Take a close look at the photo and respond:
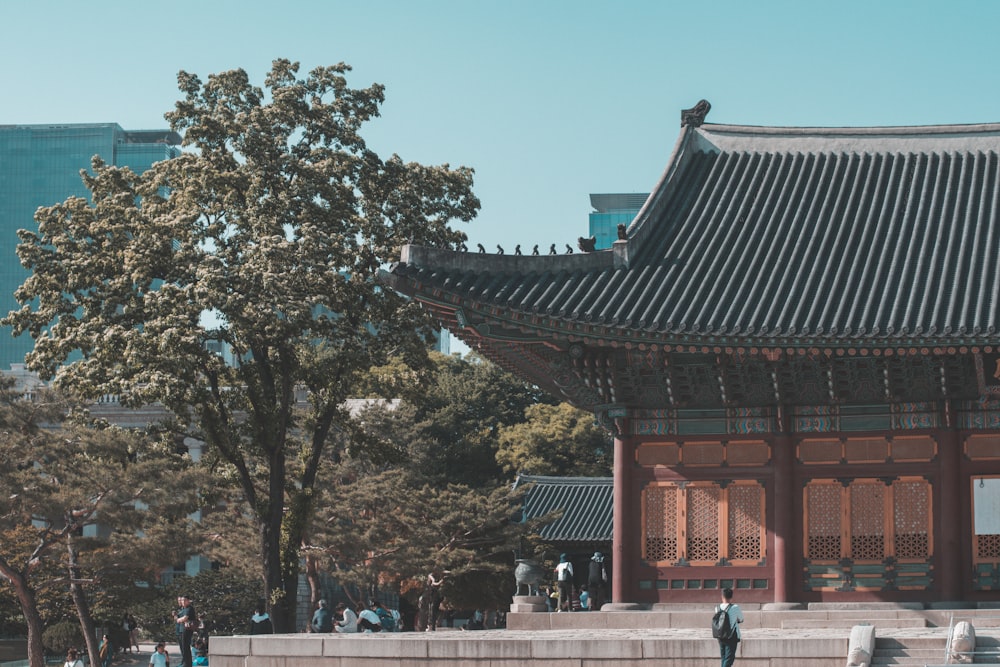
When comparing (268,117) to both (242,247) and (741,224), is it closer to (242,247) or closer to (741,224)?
(242,247)

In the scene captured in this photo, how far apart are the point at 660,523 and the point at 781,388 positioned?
11.1 ft

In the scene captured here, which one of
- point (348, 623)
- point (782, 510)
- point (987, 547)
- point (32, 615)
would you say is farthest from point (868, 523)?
point (32, 615)

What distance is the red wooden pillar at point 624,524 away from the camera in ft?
88.5

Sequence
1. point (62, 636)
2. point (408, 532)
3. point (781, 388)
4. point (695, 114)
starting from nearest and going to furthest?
point (781, 388), point (695, 114), point (408, 532), point (62, 636)

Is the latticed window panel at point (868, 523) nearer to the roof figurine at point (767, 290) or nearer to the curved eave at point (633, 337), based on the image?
the roof figurine at point (767, 290)

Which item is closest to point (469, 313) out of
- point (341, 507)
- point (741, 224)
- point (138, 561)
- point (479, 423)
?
point (741, 224)

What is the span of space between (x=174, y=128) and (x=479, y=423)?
4745 cm

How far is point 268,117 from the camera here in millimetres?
36219

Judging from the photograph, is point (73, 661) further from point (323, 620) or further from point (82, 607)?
point (82, 607)

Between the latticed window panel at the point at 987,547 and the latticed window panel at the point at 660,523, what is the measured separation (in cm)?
532

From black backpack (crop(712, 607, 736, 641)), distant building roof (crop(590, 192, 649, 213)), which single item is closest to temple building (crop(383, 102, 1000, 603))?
black backpack (crop(712, 607, 736, 641))

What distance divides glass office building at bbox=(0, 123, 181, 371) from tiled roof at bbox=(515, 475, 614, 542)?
126 meters

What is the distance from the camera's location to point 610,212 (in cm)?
17825

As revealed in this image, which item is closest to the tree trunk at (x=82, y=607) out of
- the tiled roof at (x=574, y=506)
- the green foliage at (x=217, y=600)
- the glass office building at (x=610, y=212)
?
the green foliage at (x=217, y=600)
